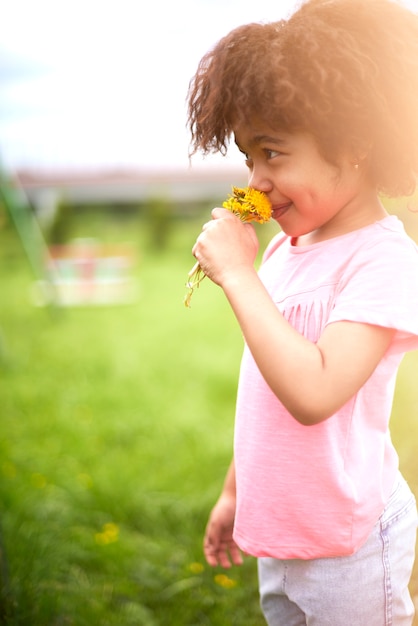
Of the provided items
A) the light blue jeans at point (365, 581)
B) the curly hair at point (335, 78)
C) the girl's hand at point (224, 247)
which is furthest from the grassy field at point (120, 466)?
the curly hair at point (335, 78)

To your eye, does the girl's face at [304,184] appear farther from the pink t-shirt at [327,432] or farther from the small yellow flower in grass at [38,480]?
the small yellow flower in grass at [38,480]

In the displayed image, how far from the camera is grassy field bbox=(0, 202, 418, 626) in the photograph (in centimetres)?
224

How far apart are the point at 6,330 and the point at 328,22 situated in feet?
19.9

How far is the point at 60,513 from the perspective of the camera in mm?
2832

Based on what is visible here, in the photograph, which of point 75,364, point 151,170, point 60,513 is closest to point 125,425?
point 60,513

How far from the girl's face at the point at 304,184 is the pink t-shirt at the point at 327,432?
41 millimetres

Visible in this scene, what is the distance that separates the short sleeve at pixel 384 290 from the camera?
3.45ft

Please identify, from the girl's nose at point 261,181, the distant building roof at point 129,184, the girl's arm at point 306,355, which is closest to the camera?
the girl's arm at point 306,355

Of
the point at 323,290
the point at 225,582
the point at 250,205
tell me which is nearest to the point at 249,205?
the point at 250,205

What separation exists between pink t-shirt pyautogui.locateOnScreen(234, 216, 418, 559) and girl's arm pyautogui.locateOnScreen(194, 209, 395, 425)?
1.6 inches

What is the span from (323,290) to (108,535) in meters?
1.84

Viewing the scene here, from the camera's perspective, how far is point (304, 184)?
111cm

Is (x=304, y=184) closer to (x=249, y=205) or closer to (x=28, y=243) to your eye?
(x=249, y=205)

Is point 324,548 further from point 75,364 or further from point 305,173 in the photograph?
point 75,364
